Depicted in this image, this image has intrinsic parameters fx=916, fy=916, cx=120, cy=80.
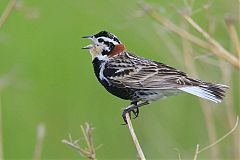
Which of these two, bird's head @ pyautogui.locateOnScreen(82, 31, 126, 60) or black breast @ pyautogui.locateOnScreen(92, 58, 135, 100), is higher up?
bird's head @ pyautogui.locateOnScreen(82, 31, 126, 60)

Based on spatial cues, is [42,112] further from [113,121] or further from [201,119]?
[201,119]

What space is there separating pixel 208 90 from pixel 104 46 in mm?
836

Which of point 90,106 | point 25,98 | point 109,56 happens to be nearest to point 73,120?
point 90,106

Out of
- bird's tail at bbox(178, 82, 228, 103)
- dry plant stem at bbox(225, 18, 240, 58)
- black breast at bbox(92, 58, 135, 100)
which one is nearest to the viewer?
bird's tail at bbox(178, 82, 228, 103)

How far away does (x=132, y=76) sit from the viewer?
20.1ft

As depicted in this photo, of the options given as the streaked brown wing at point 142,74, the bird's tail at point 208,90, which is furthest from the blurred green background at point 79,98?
the bird's tail at point 208,90

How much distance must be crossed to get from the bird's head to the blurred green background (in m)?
1.10

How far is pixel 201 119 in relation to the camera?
30.7 ft

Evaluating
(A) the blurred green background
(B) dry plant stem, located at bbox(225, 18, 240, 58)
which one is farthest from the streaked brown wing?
(A) the blurred green background

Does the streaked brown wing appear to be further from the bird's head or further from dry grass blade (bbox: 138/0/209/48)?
dry grass blade (bbox: 138/0/209/48)

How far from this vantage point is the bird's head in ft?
19.6

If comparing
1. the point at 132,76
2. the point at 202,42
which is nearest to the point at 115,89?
the point at 132,76

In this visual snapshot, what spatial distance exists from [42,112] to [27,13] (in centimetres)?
432

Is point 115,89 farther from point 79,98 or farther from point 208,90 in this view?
point 79,98
